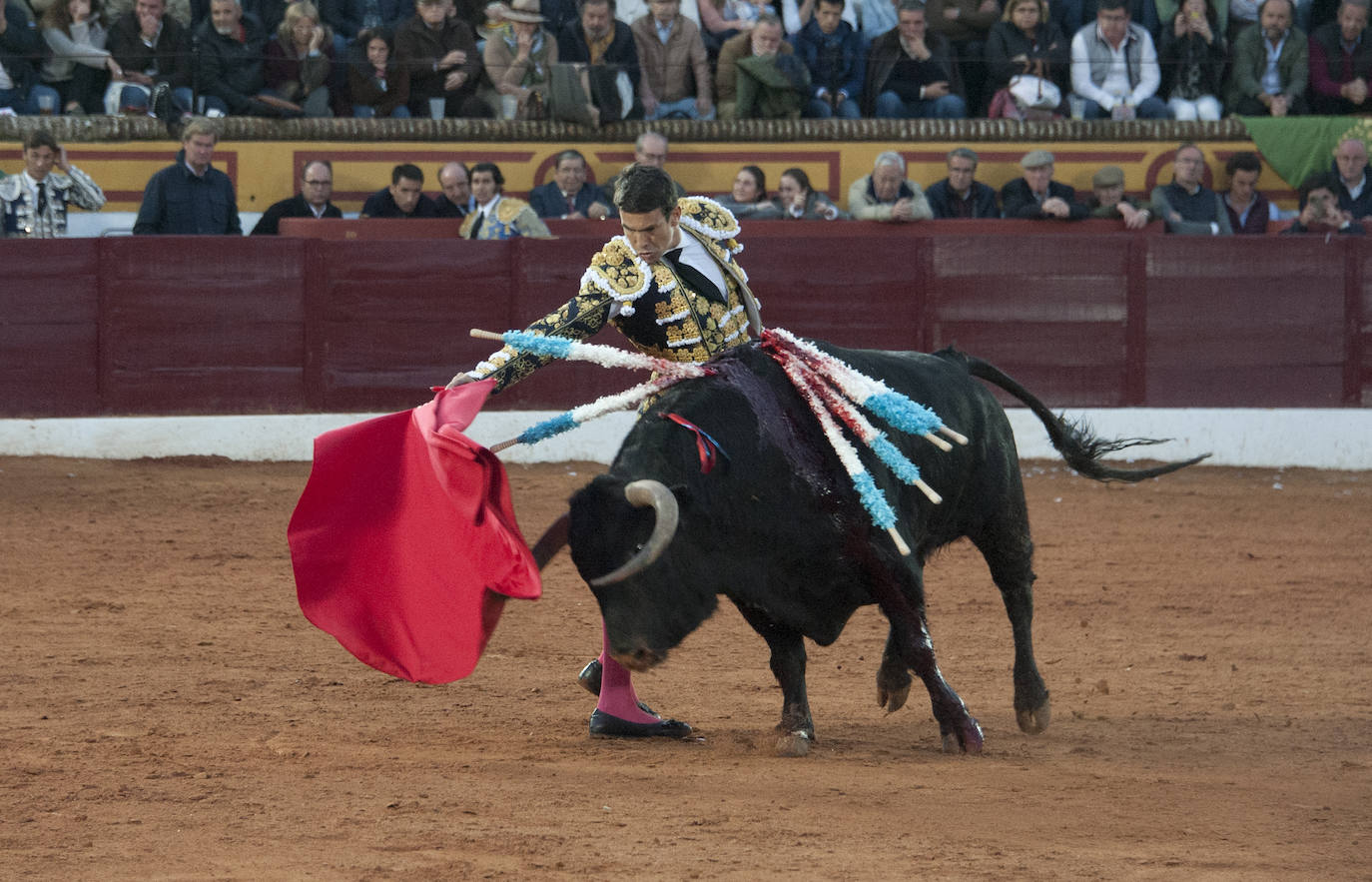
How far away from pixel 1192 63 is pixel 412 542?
25.0 feet

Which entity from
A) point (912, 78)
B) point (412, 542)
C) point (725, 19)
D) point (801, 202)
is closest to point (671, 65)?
point (725, 19)

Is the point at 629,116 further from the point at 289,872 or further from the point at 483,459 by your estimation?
the point at 289,872

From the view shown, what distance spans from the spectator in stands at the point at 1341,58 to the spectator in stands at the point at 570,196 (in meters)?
4.26

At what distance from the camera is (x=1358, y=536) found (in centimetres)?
715

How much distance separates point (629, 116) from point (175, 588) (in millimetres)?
4663

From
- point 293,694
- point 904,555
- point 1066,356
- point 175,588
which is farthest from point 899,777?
point 1066,356

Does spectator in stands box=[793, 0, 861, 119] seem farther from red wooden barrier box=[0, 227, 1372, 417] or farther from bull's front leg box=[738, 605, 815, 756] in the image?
bull's front leg box=[738, 605, 815, 756]

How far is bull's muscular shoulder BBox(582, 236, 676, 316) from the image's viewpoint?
3811 mm

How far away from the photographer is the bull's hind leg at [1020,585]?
411cm

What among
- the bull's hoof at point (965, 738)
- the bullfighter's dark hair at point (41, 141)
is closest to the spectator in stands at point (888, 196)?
the bullfighter's dark hair at point (41, 141)

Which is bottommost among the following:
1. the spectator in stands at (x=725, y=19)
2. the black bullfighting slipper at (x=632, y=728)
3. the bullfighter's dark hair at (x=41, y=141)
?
the black bullfighting slipper at (x=632, y=728)

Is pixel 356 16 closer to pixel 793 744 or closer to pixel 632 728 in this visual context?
pixel 632 728

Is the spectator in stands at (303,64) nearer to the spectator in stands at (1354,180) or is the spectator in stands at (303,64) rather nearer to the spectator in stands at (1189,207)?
the spectator in stands at (1189,207)

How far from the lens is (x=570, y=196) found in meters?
9.30
